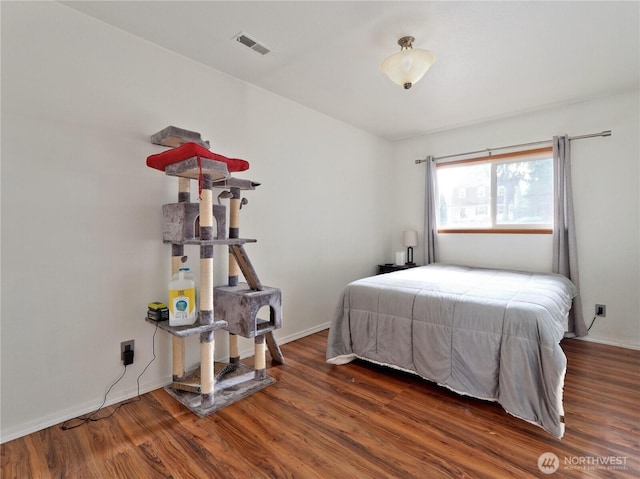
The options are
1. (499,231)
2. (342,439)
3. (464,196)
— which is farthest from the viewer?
(464,196)

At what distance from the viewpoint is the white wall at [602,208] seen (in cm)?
298

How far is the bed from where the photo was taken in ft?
5.76

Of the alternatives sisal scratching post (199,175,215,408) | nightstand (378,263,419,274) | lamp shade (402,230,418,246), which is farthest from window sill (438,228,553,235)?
sisal scratching post (199,175,215,408)

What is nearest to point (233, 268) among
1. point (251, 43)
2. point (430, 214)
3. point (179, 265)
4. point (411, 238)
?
point (179, 265)

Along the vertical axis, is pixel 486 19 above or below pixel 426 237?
above

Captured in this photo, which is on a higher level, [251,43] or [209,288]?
[251,43]

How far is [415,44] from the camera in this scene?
219 centimetres

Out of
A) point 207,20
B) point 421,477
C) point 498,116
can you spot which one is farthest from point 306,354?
point 498,116

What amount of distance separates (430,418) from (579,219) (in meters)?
2.73

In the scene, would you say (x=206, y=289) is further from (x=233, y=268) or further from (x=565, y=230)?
(x=565, y=230)

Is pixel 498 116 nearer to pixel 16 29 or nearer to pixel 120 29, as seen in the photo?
pixel 120 29

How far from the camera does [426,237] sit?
418cm

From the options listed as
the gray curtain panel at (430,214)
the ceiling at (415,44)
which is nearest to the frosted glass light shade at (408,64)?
the ceiling at (415,44)

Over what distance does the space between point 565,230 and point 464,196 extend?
113 centimetres
